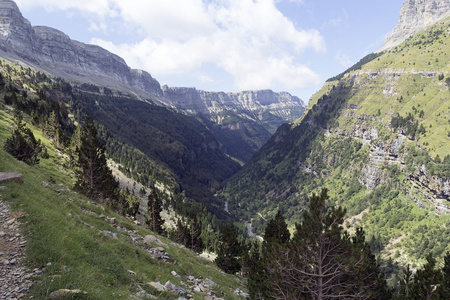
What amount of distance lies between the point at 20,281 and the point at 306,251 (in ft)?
64.7

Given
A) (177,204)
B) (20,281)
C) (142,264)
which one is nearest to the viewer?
(20,281)

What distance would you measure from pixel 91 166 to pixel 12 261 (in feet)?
125

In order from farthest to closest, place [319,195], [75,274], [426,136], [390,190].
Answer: [390,190], [426,136], [319,195], [75,274]

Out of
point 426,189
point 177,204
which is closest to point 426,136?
point 426,189

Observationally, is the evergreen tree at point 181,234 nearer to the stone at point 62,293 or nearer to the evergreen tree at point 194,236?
the evergreen tree at point 194,236

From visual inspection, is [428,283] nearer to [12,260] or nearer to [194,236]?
[12,260]

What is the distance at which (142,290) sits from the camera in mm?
11914

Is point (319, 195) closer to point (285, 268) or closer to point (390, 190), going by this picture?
point (285, 268)

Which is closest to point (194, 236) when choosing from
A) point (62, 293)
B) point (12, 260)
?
point (12, 260)

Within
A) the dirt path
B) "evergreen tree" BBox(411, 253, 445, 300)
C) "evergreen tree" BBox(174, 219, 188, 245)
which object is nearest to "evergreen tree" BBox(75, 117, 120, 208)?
"evergreen tree" BBox(174, 219, 188, 245)

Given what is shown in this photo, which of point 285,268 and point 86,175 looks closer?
point 285,268

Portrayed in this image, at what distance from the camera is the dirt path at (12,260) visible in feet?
24.6

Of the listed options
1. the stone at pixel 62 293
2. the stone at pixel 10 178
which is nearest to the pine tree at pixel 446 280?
the stone at pixel 62 293

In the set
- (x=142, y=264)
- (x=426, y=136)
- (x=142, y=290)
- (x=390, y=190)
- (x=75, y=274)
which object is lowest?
(x=142, y=264)
